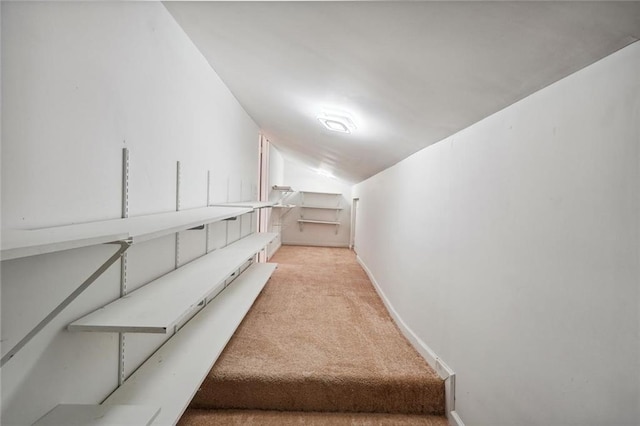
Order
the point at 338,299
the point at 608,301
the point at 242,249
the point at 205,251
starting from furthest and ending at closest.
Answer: the point at 338,299 → the point at 242,249 → the point at 205,251 → the point at 608,301

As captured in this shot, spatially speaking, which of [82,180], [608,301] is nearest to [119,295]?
[82,180]

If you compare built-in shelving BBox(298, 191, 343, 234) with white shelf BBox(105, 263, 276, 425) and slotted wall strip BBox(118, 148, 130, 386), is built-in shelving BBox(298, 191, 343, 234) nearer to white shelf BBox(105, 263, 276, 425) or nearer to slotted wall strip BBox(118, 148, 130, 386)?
white shelf BBox(105, 263, 276, 425)

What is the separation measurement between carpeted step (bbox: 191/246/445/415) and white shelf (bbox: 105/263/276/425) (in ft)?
0.80

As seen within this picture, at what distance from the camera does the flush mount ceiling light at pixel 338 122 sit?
2038 millimetres

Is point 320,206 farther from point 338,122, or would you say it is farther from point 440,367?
point 440,367

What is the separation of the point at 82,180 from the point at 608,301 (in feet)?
4.67

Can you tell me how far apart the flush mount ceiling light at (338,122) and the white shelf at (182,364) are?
4.65 ft

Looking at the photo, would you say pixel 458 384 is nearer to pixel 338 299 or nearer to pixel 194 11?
pixel 338 299

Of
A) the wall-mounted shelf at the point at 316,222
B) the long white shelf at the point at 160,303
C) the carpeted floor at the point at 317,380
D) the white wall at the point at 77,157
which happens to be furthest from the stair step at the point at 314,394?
the wall-mounted shelf at the point at 316,222

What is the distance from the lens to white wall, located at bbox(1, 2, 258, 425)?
2.27 ft

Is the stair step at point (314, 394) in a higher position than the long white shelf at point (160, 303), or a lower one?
lower

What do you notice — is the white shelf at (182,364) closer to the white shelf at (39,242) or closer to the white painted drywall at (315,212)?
the white shelf at (39,242)

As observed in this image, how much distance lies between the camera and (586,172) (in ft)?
2.63

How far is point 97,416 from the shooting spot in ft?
2.79
